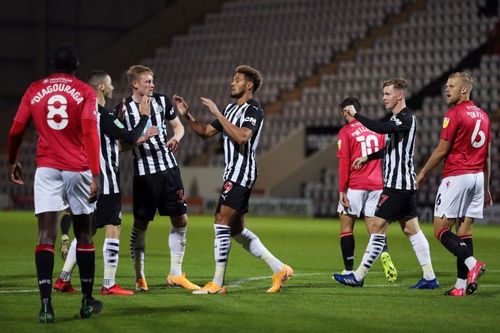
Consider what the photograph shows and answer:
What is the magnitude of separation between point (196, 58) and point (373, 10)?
6773mm

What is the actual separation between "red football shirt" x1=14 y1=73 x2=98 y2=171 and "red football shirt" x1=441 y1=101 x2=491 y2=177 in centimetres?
359

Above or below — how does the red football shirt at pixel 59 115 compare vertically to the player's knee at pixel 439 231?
above

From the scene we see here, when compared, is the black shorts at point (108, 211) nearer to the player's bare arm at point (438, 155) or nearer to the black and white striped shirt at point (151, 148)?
the black and white striped shirt at point (151, 148)

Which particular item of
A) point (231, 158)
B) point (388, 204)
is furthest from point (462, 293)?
point (231, 158)

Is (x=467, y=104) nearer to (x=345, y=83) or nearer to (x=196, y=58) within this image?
(x=345, y=83)

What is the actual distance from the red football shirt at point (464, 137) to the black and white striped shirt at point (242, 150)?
5.75 feet

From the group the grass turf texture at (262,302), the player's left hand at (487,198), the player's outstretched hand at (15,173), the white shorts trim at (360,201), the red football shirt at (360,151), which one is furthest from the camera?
the red football shirt at (360,151)

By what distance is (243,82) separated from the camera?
31.5 feet

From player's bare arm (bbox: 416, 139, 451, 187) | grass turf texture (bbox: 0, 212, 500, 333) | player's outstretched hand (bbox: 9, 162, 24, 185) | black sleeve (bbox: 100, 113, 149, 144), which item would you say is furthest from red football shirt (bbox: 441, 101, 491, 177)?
player's outstretched hand (bbox: 9, 162, 24, 185)

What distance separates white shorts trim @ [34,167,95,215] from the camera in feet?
24.7

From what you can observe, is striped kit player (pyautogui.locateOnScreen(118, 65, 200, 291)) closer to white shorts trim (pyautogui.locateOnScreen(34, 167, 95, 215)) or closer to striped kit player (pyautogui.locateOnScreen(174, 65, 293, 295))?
striped kit player (pyautogui.locateOnScreen(174, 65, 293, 295))

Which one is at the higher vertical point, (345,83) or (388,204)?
(345,83)

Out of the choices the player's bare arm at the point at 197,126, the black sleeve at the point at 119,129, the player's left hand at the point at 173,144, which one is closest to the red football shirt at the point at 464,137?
the player's bare arm at the point at 197,126

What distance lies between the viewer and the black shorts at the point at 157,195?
9891 millimetres
